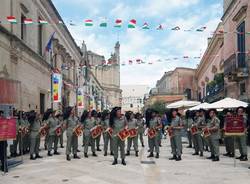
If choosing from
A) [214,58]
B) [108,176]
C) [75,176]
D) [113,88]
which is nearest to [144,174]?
[108,176]

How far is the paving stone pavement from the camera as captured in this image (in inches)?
362

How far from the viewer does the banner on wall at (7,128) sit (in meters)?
10.4

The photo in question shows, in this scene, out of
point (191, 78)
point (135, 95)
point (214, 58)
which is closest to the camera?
point (214, 58)

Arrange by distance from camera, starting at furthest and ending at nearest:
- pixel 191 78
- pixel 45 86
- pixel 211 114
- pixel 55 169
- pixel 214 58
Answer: pixel 191 78 < pixel 214 58 < pixel 45 86 < pixel 211 114 < pixel 55 169

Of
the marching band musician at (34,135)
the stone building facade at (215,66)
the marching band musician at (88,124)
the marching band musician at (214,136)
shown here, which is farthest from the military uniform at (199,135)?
the stone building facade at (215,66)

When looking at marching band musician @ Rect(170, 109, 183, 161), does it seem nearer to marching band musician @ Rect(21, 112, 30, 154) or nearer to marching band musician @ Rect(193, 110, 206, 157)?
marching band musician @ Rect(193, 110, 206, 157)

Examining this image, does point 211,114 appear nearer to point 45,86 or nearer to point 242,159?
point 242,159

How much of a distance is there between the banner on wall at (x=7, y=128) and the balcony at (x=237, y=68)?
1555cm

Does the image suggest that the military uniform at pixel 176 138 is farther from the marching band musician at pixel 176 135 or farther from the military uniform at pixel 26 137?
the military uniform at pixel 26 137

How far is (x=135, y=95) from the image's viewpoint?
14775 centimetres

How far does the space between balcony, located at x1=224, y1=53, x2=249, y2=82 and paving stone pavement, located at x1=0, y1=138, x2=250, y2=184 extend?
10.5 meters

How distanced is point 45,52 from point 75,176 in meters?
19.8

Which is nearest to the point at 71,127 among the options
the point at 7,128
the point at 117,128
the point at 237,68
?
the point at 117,128

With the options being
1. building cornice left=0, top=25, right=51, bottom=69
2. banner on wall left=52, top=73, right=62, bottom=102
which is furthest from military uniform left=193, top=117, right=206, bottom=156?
banner on wall left=52, top=73, right=62, bottom=102
